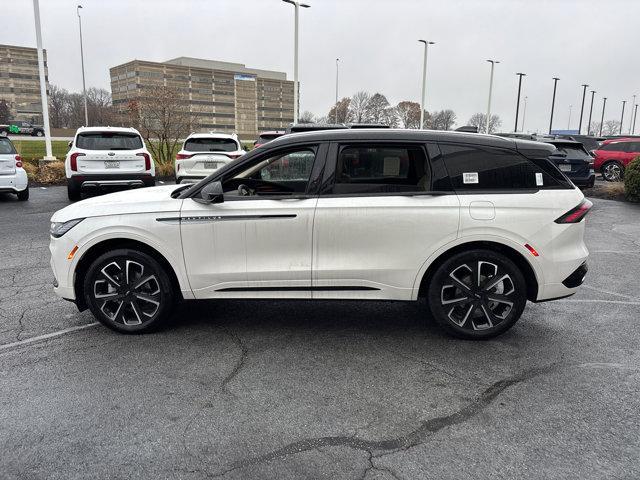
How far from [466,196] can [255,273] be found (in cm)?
188

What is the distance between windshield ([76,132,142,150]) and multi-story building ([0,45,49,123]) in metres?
113

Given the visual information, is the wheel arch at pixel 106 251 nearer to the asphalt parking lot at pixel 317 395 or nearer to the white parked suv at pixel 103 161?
the asphalt parking lot at pixel 317 395

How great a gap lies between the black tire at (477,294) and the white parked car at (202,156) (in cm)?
852

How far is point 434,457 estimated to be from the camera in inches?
110

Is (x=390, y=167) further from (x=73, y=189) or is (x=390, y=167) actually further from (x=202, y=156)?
(x=73, y=189)

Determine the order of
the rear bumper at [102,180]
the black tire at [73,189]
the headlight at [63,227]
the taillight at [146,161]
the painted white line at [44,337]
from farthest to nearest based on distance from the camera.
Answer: the taillight at [146,161], the black tire at [73,189], the rear bumper at [102,180], the headlight at [63,227], the painted white line at [44,337]

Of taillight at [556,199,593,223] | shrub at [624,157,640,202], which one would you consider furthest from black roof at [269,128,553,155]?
shrub at [624,157,640,202]

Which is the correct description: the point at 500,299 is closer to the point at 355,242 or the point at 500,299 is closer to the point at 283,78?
the point at 355,242

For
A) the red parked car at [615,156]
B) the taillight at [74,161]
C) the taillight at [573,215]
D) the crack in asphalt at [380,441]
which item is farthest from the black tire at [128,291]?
the red parked car at [615,156]

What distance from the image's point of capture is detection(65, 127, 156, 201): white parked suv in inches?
458

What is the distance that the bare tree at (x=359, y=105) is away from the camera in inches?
3043

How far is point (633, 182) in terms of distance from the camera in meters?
14.2

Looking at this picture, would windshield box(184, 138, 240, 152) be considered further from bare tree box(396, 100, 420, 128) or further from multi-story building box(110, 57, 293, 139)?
multi-story building box(110, 57, 293, 139)

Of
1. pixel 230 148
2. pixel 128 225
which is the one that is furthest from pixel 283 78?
pixel 128 225
